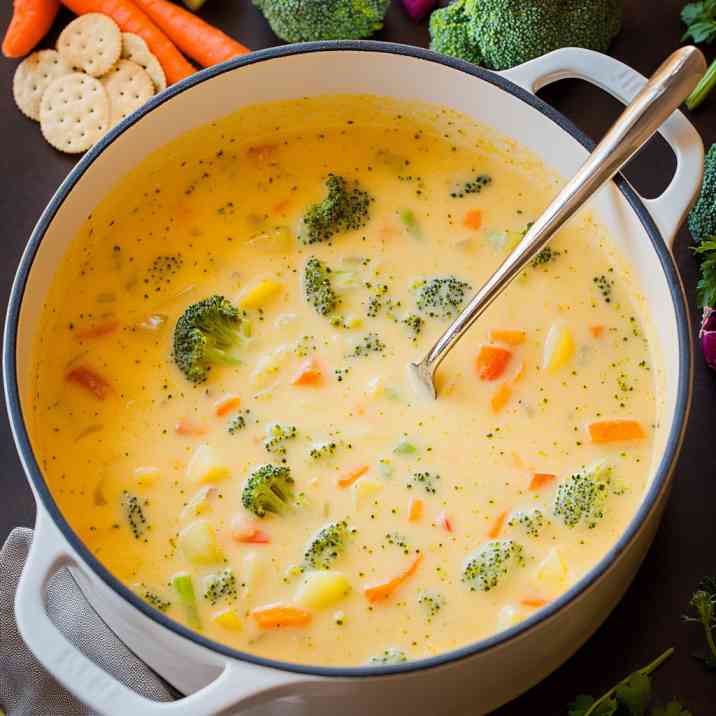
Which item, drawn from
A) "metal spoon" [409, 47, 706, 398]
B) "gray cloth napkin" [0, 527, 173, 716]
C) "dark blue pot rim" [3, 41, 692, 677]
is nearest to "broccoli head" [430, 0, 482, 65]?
"dark blue pot rim" [3, 41, 692, 677]

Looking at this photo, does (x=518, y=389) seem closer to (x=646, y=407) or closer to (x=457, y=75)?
(x=646, y=407)

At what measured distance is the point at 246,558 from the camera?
2.21 meters

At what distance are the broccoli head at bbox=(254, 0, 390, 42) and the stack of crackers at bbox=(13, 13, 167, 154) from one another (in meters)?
0.29

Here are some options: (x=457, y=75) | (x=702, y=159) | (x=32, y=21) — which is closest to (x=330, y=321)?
(x=457, y=75)

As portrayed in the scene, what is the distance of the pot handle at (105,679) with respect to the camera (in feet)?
5.94

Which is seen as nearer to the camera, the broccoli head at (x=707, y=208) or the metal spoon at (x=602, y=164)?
the metal spoon at (x=602, y=164)

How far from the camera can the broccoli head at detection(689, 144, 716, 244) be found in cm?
251

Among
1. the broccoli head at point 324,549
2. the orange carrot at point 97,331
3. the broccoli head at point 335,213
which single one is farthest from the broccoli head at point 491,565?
the orange carrot at point 97,331

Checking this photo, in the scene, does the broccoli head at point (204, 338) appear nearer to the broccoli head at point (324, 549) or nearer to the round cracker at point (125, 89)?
the broccoli head at point (324, 549)

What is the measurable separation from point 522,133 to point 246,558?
953mm

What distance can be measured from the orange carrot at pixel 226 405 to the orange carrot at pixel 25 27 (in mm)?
980

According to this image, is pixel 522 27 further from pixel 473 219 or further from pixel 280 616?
pixel 280 616

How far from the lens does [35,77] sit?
275cm

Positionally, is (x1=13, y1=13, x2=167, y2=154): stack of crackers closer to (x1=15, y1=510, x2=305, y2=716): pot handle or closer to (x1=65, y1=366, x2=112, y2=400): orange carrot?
(x1=65, y1=366, x2=112, y2=400): orange carrot
